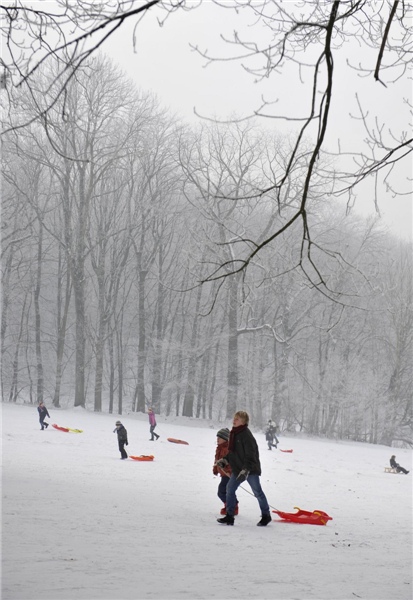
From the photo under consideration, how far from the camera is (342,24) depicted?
20.5 feet

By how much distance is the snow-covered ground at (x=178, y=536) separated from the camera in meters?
4.84

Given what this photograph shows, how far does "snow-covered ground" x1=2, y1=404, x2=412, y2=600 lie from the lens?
4836 millimetres

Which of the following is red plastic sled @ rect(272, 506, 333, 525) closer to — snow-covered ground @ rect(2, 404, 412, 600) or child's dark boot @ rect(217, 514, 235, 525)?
snow-covered ground @ rect(2, 404, 412, 600)

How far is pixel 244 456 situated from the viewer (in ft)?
24.4

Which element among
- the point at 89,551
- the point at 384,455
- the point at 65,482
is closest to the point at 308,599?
the point at 89,551

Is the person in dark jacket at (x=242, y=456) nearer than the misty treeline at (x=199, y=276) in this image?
Yes

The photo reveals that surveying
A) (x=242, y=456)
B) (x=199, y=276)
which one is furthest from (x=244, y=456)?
(x=199, y=276)

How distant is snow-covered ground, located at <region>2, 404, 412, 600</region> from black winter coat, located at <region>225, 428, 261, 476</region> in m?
0.73

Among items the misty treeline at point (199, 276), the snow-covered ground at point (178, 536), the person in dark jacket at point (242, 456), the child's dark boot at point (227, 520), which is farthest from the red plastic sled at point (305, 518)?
the misty treeline at point (199, 276)

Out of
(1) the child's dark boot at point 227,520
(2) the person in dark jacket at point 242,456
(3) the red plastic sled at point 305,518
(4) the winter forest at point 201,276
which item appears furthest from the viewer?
(4) the winter forest at point 201,276

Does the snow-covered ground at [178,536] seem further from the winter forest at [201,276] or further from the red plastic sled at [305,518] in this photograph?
the winter forest at [201,276]

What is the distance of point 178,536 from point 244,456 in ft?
3.94

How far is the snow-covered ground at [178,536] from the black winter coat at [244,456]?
2.41 ft

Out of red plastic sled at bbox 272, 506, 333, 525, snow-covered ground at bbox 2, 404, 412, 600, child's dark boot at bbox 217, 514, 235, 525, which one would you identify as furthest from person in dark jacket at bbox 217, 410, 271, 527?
red plastic sled at bbox 272, 506, 333, 525
